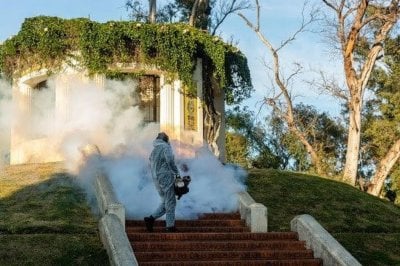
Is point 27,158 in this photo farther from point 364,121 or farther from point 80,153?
point 364,121

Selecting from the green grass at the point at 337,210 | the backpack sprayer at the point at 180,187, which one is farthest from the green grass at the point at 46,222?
the green grass at the point at 337,210

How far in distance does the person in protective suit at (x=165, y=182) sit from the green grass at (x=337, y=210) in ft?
11.4

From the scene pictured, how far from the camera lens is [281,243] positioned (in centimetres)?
1313

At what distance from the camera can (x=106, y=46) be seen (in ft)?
79.6

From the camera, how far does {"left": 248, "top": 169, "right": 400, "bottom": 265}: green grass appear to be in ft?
50.3

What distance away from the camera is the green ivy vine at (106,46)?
79.5 ft

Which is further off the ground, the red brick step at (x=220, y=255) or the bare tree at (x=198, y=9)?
the bare tree at (x=198, y=9)

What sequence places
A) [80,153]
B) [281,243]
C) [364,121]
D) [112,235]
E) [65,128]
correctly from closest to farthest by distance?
[112,235] < [281,243] < [80,153] < [65,128] < [364,121]

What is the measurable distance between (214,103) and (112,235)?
15.4 m

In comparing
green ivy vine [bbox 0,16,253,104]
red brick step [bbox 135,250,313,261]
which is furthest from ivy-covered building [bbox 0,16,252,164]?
red brick step [bbox 135,250,313,261]

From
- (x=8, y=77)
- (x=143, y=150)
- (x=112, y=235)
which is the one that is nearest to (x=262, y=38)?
(x=8, y=77)

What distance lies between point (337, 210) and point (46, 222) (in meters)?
7.50

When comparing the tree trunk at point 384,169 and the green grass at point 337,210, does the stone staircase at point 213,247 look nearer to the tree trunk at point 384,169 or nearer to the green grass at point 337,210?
the green grass at point 337,210

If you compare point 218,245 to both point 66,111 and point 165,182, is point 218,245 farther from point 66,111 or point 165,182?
point 66,111
